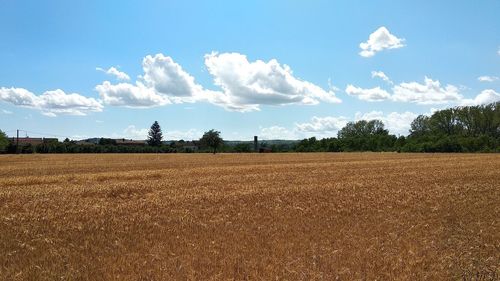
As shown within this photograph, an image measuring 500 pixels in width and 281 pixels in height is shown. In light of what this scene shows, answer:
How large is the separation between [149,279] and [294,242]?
10.6 ft

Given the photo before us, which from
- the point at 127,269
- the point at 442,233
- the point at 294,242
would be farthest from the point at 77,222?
the point at 442,233

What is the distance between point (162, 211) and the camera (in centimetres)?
1177

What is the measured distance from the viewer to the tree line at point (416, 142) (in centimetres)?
9156

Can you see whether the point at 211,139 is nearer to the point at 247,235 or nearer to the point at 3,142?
the point at 3,142

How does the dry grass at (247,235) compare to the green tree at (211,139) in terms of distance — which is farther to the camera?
the green tree at (211,139)

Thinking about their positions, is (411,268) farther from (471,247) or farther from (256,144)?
(256,144)

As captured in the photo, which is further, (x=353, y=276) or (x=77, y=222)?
(x=77, y=222)

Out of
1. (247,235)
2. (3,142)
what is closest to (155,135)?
(3,142)

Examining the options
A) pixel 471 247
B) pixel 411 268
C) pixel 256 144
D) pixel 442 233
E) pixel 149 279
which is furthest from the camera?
pixel 256 144

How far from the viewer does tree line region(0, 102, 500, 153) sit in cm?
9156

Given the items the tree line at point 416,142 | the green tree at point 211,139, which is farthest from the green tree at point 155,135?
the green tree at point 211,139

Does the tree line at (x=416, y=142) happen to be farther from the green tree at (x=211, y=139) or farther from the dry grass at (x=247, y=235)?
the dry grass at (x=247, y=235)

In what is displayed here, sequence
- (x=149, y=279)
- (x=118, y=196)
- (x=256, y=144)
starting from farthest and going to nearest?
(x=256, y=144) < (x=118, y=196) < (x=149, y=279)

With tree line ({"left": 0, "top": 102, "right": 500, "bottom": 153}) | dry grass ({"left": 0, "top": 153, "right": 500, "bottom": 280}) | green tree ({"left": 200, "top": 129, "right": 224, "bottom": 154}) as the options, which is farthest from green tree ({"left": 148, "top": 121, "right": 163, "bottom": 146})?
dry grass ({"left": 0, "top": 153, "right": 500, "bottom": 280})
